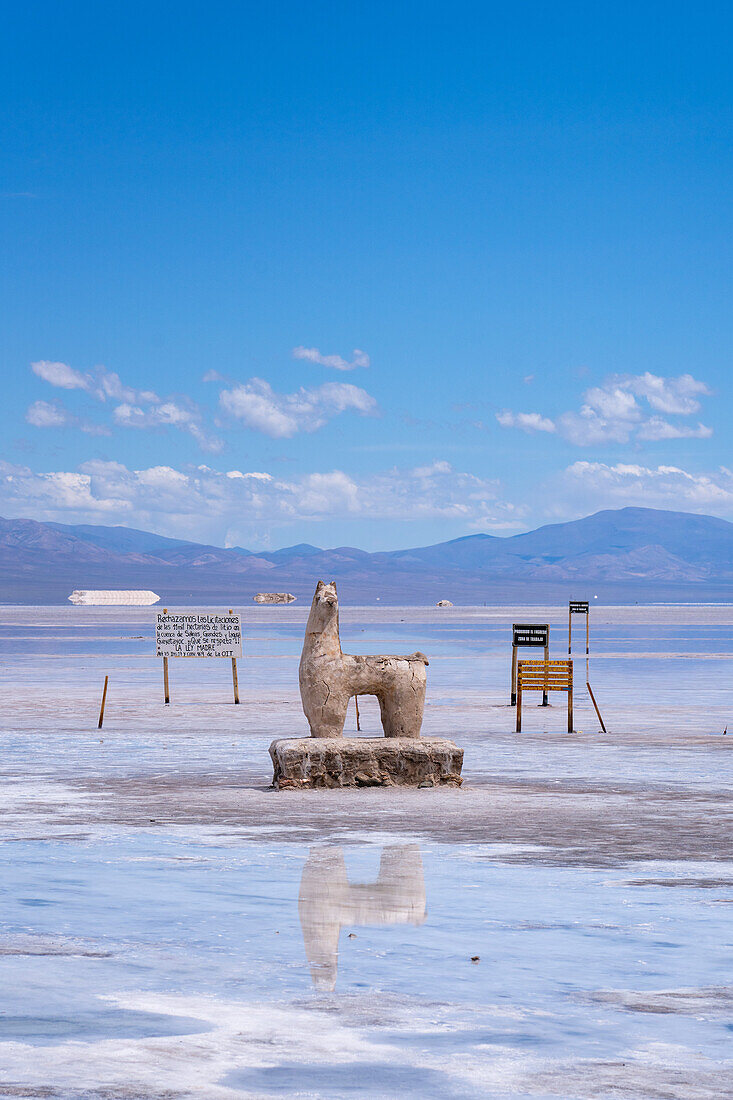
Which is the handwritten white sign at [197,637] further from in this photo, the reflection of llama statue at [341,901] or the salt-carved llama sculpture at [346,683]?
the reflection of llama statue at [341,901]

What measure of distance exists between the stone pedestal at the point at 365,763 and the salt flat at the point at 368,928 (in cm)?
38

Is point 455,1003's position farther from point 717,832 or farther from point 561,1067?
point 717,832

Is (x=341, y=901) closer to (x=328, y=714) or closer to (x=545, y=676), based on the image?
(x=328, y=714)

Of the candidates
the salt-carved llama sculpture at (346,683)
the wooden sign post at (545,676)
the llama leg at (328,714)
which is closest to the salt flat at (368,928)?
the llama leg at (328,714)

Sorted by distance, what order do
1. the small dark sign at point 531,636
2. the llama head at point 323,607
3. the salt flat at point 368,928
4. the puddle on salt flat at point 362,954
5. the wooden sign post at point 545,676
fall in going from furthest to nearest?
the small dark sign at point 531,636, the wooden sign post at point 545,676, the llama head at point 323,607, the puddle on salt flat at point 362,954, the salt flat at point 368,928

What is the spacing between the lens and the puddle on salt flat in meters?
7.07

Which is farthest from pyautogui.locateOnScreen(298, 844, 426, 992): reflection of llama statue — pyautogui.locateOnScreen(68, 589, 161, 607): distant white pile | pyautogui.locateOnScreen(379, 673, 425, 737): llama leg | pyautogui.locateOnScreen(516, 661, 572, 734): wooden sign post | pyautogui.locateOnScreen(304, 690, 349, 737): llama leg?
pyautogui.locateOnScreen(68, 589, 161, 607): distant white pile

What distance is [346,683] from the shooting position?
17922mm

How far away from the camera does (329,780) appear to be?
1705cm

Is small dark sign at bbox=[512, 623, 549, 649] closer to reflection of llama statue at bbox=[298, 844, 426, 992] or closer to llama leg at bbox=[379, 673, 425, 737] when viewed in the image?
llama leg at bbox=[379, 673, 425, 737]

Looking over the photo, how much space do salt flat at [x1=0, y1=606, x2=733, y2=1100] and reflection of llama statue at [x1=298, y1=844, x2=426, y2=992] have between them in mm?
44

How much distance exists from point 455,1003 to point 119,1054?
6.18ft

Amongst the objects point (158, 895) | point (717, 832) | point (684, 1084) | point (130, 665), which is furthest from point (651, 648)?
point (684, 1084)

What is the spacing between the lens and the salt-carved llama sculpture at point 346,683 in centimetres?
1775
